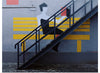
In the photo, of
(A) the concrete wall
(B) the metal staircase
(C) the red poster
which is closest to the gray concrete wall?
(A) the concrete wall

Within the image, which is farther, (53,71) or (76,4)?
(76,4)

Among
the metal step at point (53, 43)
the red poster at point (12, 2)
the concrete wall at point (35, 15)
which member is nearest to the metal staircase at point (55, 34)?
the metal step at point (53, 43)

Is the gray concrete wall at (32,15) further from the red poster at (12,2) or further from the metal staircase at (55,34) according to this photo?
the metal staircase at (55,34)

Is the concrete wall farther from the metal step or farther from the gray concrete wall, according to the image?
the metal step

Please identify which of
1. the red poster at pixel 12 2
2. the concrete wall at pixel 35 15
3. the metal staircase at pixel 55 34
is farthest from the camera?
the red poster at pixel 12 2

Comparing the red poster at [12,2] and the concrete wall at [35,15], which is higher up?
the red poster at [12,2]

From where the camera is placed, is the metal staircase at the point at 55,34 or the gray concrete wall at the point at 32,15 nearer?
the metal staircase at the point at 55,34

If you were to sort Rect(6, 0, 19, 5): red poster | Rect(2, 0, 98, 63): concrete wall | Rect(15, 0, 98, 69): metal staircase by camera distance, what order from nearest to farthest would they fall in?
Rect(15, 0, 98, 69): metal staircase < Rect(2, 0, 98, 63): concrete wall < Rect(6, 0, 19, 5): red poster

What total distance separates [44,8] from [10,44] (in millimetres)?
2486

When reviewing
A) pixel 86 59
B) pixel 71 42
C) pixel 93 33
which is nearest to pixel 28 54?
pixel 71 42

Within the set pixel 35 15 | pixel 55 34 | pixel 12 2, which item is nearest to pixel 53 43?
pixel 55 34

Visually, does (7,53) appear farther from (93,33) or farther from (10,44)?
(93,33)

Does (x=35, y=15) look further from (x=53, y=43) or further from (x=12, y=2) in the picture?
(x=53, y=43)

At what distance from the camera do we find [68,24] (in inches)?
269
